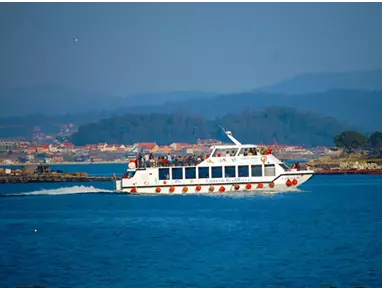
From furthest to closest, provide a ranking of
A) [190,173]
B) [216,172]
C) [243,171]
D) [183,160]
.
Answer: [183,160]
[190,173]
[216,172]
[243,171]

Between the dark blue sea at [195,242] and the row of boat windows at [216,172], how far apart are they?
1.60 m

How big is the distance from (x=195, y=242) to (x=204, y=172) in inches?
881

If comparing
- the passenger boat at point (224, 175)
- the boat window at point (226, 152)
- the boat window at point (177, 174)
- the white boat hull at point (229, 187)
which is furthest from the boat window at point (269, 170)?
the boat window at point (177, 174)

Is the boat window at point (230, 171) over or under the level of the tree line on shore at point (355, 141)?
under

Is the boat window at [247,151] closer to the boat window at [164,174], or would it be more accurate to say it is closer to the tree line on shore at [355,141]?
the boat window at [164,174]

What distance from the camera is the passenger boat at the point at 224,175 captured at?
60.1 meters

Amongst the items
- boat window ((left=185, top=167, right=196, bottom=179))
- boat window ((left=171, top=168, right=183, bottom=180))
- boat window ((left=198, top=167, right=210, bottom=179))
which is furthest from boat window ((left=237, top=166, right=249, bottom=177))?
boat window ((left=171, top=168, right=183, bottom=180))

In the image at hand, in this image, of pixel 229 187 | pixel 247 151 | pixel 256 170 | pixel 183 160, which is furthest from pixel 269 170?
pixel 183 160

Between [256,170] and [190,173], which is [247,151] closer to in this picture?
[256,170]

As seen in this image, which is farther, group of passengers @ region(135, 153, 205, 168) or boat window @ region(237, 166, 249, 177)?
group of passengers @ region(135, 153, 205, 168)

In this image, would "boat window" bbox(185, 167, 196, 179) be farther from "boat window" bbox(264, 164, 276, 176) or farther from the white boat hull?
"boat window" bbox(264, 164, 276, 176)

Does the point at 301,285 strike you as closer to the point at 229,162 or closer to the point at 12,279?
the point at 12,279

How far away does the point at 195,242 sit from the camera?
38.9 m

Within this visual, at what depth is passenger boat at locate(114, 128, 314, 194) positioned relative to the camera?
197 feet
